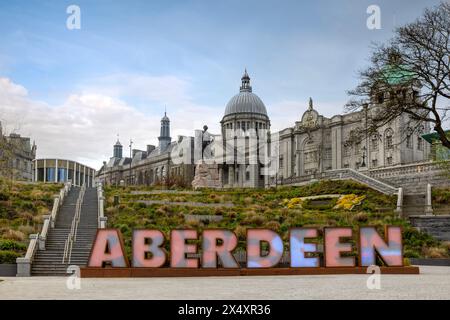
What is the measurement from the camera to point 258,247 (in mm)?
24734

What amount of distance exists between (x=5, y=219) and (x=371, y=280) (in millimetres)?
29939

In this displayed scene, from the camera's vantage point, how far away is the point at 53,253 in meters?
32.3

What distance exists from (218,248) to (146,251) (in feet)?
9.96

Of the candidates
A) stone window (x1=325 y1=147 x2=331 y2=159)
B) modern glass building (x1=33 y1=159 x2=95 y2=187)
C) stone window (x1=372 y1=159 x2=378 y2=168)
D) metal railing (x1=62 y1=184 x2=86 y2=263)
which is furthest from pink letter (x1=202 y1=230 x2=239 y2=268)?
modern glass building (x1=33 y1=159 x2=95 y2=187)

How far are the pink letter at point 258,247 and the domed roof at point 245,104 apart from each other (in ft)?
380

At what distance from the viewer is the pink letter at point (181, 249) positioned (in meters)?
23.9

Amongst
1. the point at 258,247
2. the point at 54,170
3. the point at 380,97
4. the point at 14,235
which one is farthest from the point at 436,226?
the point at 54,170

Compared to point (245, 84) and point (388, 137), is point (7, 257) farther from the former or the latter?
point (245, 84)

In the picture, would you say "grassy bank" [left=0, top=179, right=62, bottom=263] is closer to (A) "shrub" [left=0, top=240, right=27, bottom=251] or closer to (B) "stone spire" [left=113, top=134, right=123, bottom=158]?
(A) "shrub" [left=0, top=240, right=27, bottom=251]

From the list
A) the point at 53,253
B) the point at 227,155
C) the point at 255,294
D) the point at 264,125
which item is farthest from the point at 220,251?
the point at 264,125

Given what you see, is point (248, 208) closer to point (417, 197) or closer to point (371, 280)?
point (417, 197)

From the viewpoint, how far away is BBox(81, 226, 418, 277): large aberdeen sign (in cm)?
2398
